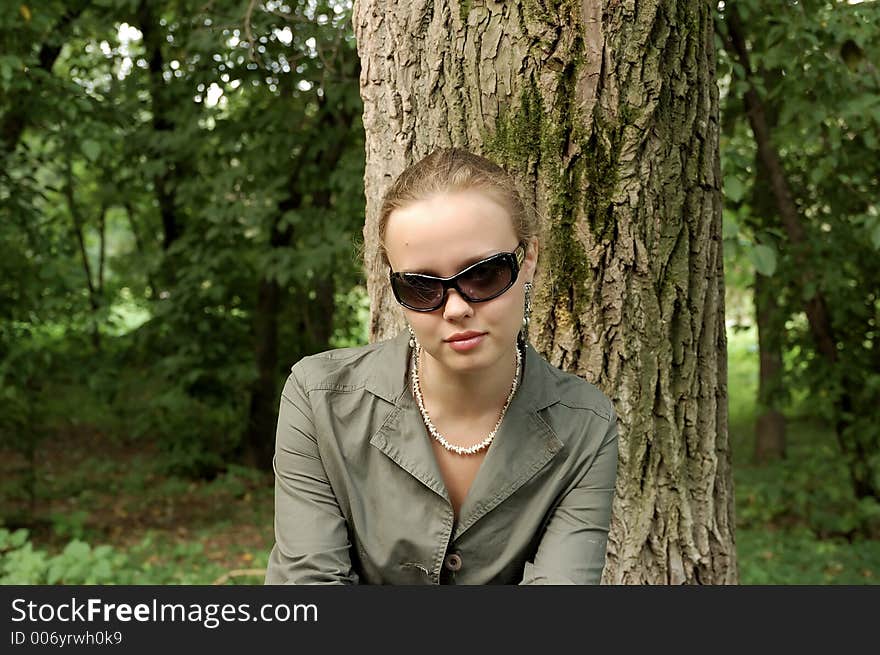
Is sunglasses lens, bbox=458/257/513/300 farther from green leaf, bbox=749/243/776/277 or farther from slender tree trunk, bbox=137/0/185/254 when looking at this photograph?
slender tree trunk, bbox=137/0/185/254

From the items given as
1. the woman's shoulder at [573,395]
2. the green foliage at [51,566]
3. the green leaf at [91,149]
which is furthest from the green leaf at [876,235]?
the green leaf at [91,149]

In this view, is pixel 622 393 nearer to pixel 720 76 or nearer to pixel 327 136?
pixel 720 76

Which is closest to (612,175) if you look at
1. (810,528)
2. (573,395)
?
(573,395)

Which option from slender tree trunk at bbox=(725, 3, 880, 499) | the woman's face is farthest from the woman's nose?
slender tree trunk at bbox=(725, 3, 880, 499)

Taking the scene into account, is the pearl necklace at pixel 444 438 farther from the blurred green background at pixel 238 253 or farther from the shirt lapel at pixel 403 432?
the blurred green background at pixel 238 253

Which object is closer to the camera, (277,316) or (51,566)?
(51,566)

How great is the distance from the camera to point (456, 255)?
1.95 m

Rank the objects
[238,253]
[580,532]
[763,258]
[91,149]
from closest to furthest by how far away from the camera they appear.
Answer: [580,532] < [763,258] < [91,149] < [238,253]

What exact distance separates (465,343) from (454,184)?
0.35 meters

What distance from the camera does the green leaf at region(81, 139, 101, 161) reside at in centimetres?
644

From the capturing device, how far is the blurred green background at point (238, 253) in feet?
18.4

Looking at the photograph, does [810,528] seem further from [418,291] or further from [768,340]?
[418,291]

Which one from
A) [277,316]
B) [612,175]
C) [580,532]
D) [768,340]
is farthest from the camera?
[277,316]
